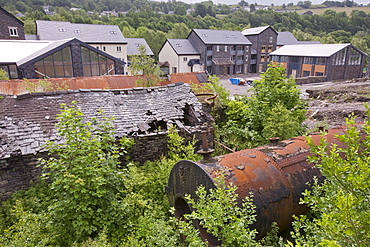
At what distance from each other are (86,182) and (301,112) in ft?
33.6

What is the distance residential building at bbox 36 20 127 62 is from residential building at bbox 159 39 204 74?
1097 cm

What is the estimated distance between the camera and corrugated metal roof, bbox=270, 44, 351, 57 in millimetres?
40469

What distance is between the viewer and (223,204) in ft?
16.0

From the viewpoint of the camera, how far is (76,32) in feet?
116

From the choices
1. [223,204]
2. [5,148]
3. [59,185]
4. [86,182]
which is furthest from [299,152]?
[5,148]

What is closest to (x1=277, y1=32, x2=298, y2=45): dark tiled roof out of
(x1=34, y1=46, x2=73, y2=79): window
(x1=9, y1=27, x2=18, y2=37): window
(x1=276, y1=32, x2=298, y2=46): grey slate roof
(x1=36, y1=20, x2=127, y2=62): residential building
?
(x1=276, y1=32, x2=298, y2=46): grey slate roof

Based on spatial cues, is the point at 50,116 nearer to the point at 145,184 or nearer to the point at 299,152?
the point at 145,184

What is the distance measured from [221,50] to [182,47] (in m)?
7.83

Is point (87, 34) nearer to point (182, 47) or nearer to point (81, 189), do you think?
point (182, 47)

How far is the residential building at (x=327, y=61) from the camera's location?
132 feet

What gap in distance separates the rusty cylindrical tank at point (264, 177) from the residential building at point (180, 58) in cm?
4088

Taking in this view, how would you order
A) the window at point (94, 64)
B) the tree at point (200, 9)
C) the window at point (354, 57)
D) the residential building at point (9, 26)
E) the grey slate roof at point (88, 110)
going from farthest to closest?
1. the tree at point (200, 9)
2. the window at point (354, 57)
3. the residential building at point (9, 26)
4. the window at point (94, 64)
5. the grey slate roof at point (88, 110)

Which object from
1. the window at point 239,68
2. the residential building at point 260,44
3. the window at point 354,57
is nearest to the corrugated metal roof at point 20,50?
the window at point 239,68

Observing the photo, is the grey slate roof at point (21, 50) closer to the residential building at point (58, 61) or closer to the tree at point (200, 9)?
the residential building at point (58, 61)
